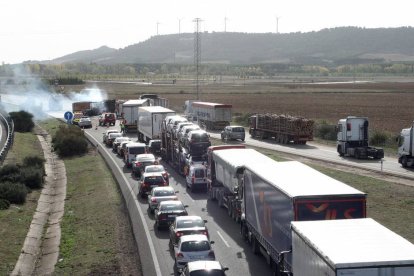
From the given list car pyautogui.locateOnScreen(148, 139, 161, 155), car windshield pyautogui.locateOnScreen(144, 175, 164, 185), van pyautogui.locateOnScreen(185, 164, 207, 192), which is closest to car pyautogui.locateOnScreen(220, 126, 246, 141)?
car pyautogui.locateOnScreen(148, 139, 161, 155)

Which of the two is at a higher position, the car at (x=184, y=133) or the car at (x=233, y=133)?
the car at (x=184, y=133)

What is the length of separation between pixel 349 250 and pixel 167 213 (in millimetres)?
17087

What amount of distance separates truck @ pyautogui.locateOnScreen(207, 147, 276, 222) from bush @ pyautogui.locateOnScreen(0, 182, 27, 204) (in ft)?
36.1

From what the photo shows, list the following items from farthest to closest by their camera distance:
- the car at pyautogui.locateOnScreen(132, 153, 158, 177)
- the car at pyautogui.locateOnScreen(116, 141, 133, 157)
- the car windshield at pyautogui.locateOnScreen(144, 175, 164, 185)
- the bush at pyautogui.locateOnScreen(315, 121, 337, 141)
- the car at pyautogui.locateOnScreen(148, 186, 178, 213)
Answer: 1. the bush at pyautogui.locateOnScreen(315, 121, 337, 141)
2. the car at pyautogui.locateOnScreen(116, 141, 133, 157)
3. the car at pyautogui.locateOnScreen(132, 153, 158, 177)
4. the car windshield at pyautogui.locateOnScreen(144, 175, 164, 185)
5. the car at pyautogui.locateOnScreen(148, 186, 178, 213)

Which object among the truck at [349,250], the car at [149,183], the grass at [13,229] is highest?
the truck at [349,250]

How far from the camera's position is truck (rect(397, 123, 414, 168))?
47.8m

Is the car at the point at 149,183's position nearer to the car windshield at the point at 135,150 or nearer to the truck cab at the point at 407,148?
the car windshield at the point at 135,150

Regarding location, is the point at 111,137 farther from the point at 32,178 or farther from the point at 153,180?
the point at 153,180

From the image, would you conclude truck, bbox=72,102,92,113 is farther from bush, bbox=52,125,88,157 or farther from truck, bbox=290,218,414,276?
truck, bbox=290,218,414,276

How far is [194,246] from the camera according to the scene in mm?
23719

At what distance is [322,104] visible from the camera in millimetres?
121500

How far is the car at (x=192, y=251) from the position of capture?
23.4m

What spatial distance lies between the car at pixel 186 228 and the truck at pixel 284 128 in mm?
40591

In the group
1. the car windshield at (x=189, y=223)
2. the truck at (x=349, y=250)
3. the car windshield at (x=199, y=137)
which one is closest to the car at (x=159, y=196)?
the car windshield at (x=189, y=223)
